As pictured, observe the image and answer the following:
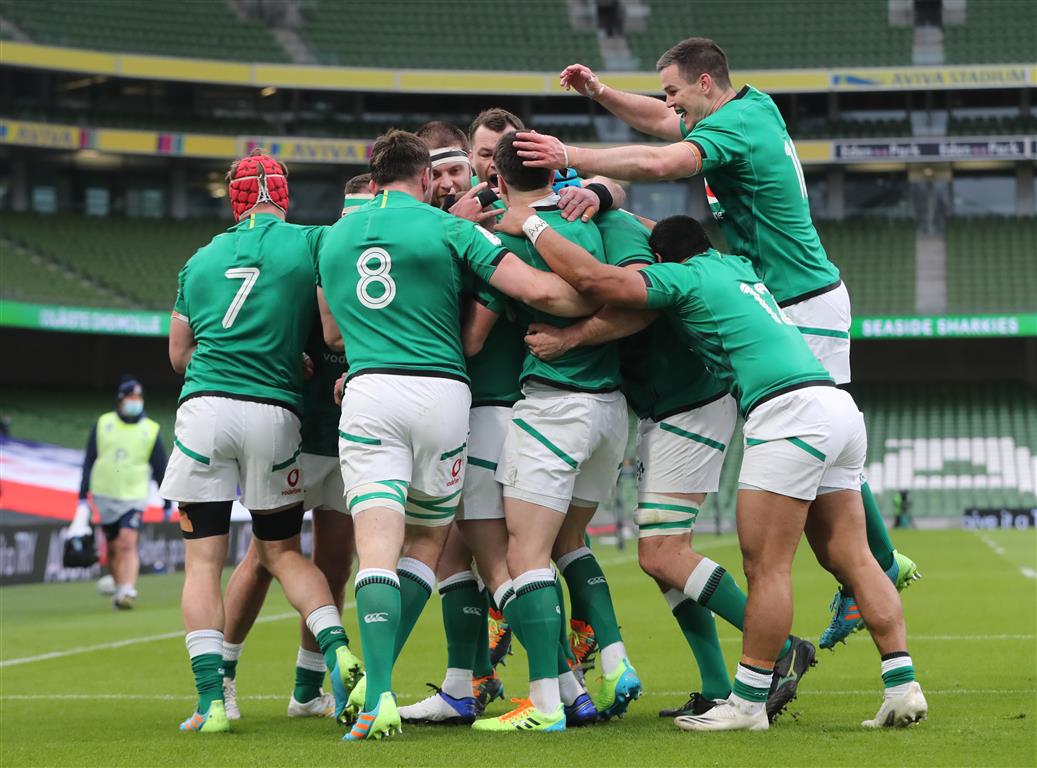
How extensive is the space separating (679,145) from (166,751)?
10.4ft

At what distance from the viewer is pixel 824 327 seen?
6.11 m

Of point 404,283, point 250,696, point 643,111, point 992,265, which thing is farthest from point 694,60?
point 992,265

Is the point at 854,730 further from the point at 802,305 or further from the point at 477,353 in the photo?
the point at 477,353

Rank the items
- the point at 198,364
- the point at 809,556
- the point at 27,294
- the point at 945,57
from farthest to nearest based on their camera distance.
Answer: the point at 945,57 < the point at 27,294 < the point at 809,556 < the point at 198,364

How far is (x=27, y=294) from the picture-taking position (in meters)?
34.0

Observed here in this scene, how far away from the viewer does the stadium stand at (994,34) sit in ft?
132

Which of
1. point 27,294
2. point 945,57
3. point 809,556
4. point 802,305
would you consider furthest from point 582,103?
point 802,305

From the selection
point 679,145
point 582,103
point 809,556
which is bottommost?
point 809,556

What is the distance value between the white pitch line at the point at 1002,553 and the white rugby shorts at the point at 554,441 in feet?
39.8

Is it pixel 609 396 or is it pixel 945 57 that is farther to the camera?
pixel 945 57

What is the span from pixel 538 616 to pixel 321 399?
1662 millimetres

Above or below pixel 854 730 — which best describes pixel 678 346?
above

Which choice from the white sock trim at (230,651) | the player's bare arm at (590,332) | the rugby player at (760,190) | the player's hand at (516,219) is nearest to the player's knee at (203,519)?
the white sock trim at (230,651)

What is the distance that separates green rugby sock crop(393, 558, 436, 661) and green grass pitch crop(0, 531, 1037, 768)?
0.47 m
